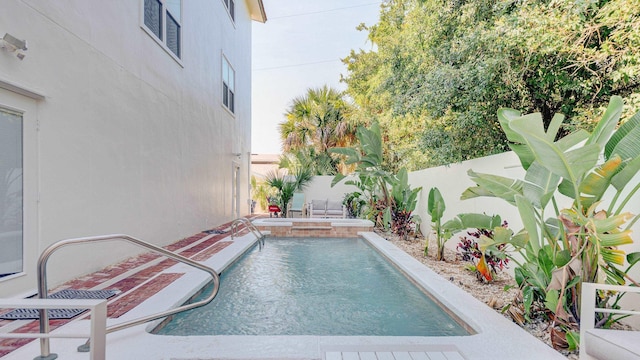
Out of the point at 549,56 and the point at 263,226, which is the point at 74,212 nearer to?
the point at 263,226

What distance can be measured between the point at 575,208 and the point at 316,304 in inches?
119

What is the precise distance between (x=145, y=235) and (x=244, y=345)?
4.68m

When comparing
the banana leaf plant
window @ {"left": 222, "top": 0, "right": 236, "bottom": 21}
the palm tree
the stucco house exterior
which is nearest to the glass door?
the stucco house exterior

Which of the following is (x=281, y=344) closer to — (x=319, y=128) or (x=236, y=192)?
(x=236, y=192)

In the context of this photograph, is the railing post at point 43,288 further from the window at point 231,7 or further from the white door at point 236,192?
the window at point 231,7

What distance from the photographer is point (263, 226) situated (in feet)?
33.2

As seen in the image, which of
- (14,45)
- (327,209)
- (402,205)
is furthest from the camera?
(327,209)

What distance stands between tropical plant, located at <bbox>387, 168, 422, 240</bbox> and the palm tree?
7423mm

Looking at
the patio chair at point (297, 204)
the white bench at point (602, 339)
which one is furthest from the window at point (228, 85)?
the white bench at point (602, 339)

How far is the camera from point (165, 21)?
7.32 meters

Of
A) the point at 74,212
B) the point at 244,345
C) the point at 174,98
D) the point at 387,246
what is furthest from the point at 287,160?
the point at 244,345

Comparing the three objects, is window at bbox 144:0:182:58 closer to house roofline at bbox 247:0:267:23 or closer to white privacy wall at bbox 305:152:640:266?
white privacy wall at bbox 305:152:640:266

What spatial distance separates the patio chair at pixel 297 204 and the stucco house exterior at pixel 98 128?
4.81 metres

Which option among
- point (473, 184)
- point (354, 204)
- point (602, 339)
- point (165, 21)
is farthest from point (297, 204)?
point (602, 339)
